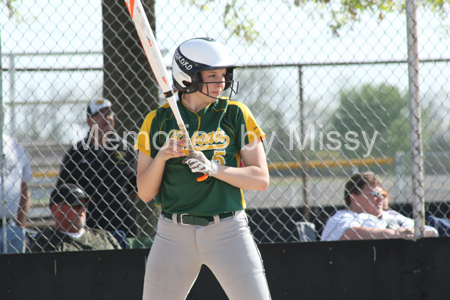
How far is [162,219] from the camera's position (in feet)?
7.45

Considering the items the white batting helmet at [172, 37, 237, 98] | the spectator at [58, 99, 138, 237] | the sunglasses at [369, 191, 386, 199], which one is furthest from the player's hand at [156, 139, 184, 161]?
the sunglasses at [369, 191, 386, 199]

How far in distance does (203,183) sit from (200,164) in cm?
18

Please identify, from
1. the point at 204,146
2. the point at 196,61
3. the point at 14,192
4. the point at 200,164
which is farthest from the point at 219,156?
the point at 14,192

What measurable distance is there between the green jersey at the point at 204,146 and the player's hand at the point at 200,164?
119 mm

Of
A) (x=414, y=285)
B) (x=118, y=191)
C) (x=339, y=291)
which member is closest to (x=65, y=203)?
(x=118, y=191)

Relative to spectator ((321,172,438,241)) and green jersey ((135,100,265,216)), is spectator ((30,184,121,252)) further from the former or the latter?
spectator ((321,172,438,241))

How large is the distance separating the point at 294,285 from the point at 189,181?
1.71 m

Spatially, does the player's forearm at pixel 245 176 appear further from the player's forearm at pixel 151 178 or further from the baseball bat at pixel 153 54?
the player's forearm at pixel 151 178

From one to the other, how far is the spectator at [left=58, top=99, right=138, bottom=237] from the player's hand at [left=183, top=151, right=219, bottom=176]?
2213mm

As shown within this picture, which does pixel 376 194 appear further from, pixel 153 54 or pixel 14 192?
pixel 14 192

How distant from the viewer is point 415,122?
338 cm

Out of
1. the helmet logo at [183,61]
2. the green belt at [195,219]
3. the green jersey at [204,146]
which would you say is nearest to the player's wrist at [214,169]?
the green jersey at [204,146]

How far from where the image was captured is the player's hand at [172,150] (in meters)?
2.07

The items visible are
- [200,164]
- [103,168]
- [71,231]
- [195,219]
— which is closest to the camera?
[200,164]
